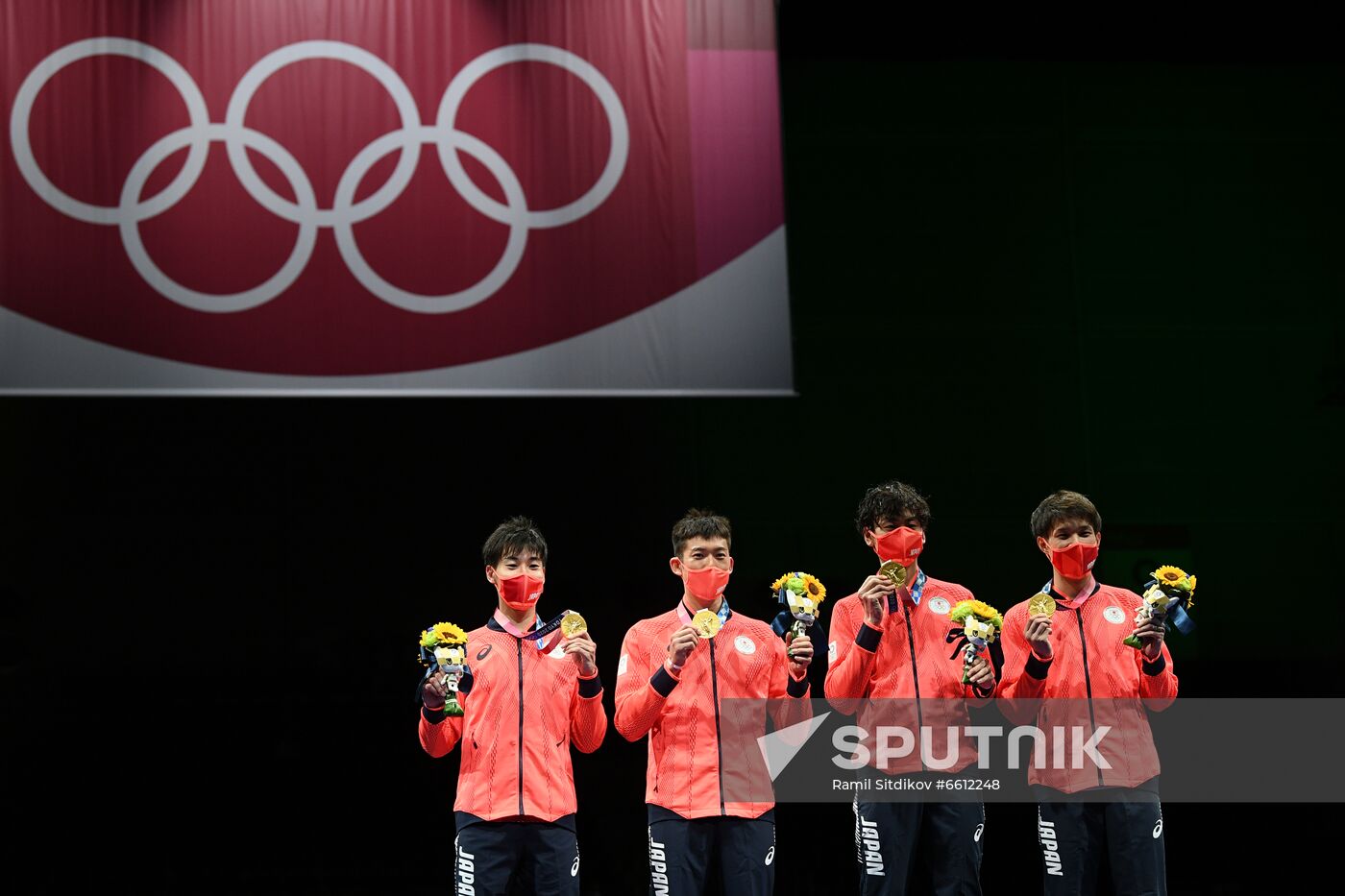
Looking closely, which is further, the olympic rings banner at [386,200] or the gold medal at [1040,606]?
the olympic rings banner at [386,200]

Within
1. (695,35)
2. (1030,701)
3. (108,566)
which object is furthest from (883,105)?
(108,566)

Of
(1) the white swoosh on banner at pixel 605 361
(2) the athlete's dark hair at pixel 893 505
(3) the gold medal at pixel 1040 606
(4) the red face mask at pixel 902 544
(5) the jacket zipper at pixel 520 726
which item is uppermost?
(1) the white swoosh on banner at pixel 605 361

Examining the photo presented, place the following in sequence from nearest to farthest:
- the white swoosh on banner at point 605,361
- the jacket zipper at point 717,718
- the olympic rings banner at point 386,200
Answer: the jacket zipper at point 717,718 → the white swoosh on banner at point 605,361 → the olympic rings banner at point 386,200

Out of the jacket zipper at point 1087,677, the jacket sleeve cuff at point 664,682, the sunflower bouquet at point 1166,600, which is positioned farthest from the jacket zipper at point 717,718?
the sunflower bouquet at point 1166,600

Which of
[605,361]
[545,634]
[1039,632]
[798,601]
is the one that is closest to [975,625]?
[1039,632]

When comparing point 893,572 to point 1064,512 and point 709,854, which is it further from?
point 709,854

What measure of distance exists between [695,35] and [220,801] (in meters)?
4.70

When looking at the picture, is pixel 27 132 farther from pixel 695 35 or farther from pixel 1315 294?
pixel 1315 294

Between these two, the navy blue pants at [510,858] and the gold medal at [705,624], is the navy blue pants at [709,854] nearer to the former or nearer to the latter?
the navy blue pants at [510,858]

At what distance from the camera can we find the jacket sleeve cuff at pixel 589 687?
525 centimetres

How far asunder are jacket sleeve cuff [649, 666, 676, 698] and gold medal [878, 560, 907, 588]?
84 centimetres

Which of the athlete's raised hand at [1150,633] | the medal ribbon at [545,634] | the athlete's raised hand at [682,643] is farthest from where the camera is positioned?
the medal ribbon at [545,634]

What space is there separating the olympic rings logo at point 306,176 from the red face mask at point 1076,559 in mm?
2500

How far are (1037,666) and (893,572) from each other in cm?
63
